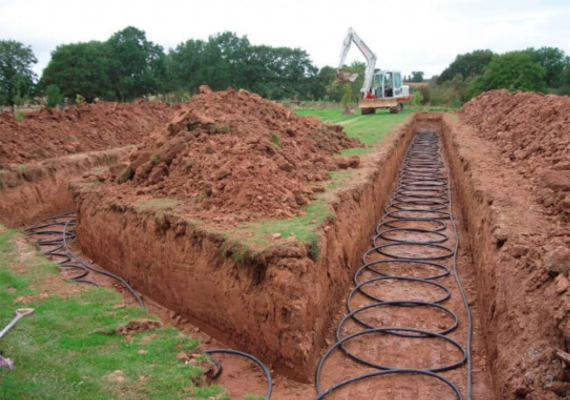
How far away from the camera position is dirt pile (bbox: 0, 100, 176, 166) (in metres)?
13.0

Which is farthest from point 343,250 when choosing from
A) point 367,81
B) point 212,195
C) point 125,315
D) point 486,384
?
point 367,81

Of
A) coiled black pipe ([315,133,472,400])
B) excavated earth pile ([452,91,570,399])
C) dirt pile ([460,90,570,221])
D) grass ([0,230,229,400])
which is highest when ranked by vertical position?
dirt pile ([460,90,570,221])

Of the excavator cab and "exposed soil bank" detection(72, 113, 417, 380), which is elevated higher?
the excavator cab

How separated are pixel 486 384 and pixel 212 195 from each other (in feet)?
14.4

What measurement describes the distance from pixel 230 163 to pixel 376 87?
23925mm

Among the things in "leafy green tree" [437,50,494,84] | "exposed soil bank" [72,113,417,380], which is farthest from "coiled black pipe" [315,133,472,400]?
"leafy green tree" [437,50,494,84]

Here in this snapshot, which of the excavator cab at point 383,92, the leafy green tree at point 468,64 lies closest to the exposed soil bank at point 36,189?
the excavator cab at point 383,92

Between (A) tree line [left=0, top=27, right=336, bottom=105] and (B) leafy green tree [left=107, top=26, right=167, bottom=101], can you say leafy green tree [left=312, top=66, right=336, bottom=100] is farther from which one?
(B) leafy green tree [left=107, top=26, right=167, bottom=101]

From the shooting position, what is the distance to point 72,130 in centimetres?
1542

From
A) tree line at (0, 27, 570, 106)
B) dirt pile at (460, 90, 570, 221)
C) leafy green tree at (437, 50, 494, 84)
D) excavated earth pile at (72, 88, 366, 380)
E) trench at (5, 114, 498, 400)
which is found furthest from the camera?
leafy green tree at (437, 50, 494, 84)

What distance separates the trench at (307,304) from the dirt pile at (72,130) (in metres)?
6.35

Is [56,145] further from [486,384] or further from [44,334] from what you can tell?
[486,384]

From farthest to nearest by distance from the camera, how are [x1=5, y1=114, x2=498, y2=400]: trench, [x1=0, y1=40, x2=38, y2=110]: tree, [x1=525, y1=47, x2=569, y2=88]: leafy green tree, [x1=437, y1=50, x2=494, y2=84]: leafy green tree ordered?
[x1=437, y1=50, x2=494, y2=84]: leafy green tree < [x1=525, y1=47, x2=569, y2=88]: leafy green tree < [x1=0, y1=40, x2=38, y2=110]: tree < [x1=5, y1=114, x2=498, y2=400]: trench

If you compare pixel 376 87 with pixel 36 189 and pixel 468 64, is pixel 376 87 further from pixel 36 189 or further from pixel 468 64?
pixel 468 64
